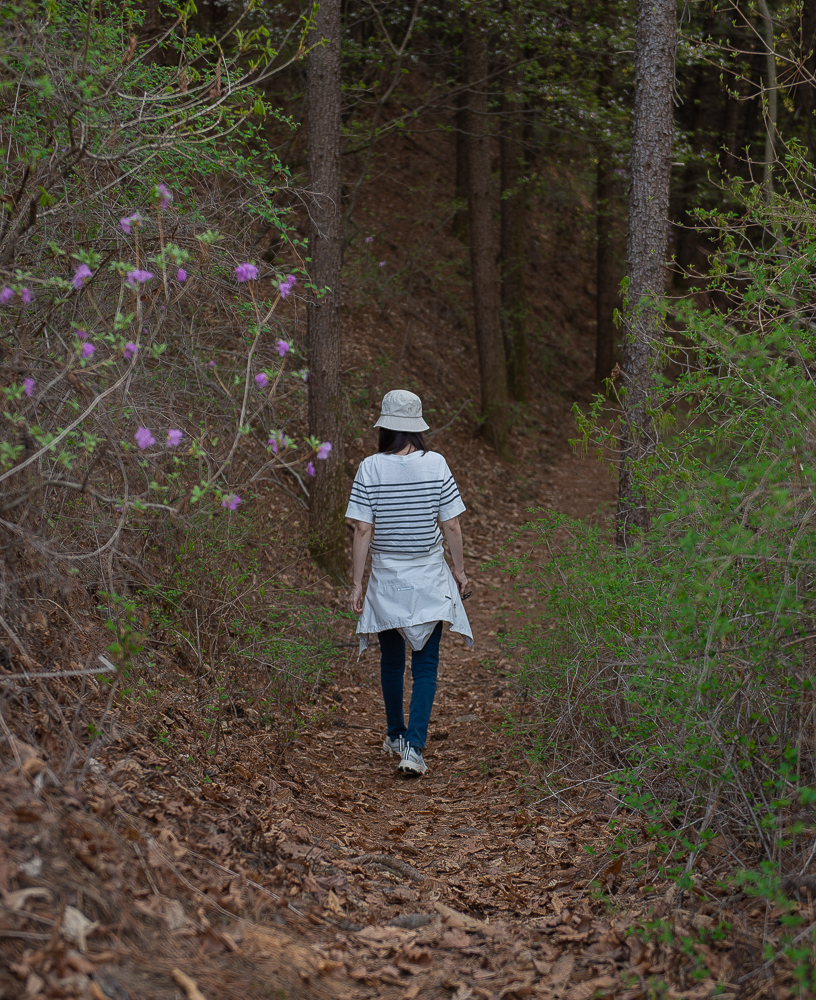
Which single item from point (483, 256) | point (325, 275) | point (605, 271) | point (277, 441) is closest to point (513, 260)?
point (483, 256)

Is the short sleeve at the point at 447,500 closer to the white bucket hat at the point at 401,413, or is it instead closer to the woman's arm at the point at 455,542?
the woman's arm at the point at 455,542

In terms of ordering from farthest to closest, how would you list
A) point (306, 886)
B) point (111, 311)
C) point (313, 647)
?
point (313, 647)
point (111, 311)
point (306, 886)

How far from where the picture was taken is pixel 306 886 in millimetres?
3244

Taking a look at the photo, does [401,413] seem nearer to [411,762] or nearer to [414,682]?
[414,682]

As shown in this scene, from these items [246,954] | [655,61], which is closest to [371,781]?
[246,954]

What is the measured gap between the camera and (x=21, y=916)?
223 centimetres

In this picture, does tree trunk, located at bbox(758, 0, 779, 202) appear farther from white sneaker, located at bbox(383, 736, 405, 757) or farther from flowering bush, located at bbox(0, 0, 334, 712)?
white sneaker, located at bbox(383, 736, 405, 757)

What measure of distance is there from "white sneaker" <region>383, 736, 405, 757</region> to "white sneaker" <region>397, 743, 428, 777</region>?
222mm

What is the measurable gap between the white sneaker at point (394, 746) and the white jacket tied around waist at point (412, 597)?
0.62m

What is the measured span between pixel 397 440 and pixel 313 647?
4.92ft

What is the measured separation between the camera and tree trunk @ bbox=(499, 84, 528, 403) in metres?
13.9

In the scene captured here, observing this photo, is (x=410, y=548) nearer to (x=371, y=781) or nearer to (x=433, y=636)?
(x=433, y=636)

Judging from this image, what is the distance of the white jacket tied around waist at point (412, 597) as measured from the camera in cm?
493

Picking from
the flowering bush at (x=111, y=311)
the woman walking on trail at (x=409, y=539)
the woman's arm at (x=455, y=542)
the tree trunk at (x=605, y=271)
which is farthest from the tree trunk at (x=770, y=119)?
the tree trunk at (x=605, y=271)
